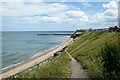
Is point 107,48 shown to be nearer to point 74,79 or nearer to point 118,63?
point 118,63

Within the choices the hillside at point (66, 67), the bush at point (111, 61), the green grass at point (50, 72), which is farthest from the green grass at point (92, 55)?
the green grass at point (50, 72)

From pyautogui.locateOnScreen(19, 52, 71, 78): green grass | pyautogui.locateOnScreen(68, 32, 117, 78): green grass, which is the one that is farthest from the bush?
pyautogui.locateOnScreen(19, 52, 71, 78): green grass

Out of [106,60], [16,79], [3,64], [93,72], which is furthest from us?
[3,64]

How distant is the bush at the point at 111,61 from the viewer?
1625 centimetres

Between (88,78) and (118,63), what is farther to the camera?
(88,78)

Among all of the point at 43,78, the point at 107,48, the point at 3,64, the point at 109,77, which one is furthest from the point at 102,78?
the point at 3,64

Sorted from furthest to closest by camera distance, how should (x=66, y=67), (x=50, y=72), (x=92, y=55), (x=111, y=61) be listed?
(x=92, y=55) → (x=66, y=67) → (x=50, y=72) → (x=111, y=61)

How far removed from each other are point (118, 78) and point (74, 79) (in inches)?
201

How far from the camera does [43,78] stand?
1675 centimetres

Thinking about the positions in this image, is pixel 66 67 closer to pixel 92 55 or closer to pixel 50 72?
pixel 50 72

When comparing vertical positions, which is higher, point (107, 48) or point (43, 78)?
point (107, 48)

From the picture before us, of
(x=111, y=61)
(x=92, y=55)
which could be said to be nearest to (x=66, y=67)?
(x=92, y=55)

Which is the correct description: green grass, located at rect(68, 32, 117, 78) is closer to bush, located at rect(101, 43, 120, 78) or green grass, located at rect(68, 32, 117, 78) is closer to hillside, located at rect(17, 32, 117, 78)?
hillside, located at rect(17, 32, 117, 78)

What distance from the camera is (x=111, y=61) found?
16.6 meters
